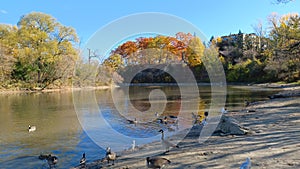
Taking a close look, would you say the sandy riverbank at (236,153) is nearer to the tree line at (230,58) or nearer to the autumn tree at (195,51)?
the tree line at (230,58)

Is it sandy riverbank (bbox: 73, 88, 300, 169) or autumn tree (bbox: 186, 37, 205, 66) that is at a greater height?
autumn tree (bbox: 186, 37, 205, 66)

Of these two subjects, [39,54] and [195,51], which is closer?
[39,54]

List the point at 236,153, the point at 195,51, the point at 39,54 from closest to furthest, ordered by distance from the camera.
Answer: the point at 236,153 < the point at 39,54 < the point at 195,51

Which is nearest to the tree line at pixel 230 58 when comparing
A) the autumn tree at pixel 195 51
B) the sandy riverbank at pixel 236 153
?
the autumn tree at pixel 195 51

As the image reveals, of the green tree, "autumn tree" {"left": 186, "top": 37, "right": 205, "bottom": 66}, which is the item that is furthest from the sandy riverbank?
"autumn tree" {"left": 186, "top": 37, "right": 205, "bottom": 66}

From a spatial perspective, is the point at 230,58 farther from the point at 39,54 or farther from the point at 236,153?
the point at 236,153

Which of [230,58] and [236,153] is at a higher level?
[230,58]

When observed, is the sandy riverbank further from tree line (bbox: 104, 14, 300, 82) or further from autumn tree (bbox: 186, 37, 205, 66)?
autumn tree (bbox: 186, 37, 205, 66)

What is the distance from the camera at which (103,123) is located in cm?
1322

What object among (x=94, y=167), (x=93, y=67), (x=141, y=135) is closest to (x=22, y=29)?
(x=93, y=67)

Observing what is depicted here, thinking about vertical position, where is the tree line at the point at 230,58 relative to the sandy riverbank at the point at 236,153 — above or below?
above

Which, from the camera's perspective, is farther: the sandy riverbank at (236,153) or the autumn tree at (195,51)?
the autumn tree at (195,51)

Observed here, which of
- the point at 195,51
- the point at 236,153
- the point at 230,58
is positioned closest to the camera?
the point at 236,153

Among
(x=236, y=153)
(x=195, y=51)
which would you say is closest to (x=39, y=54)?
(x=195, y=51)
